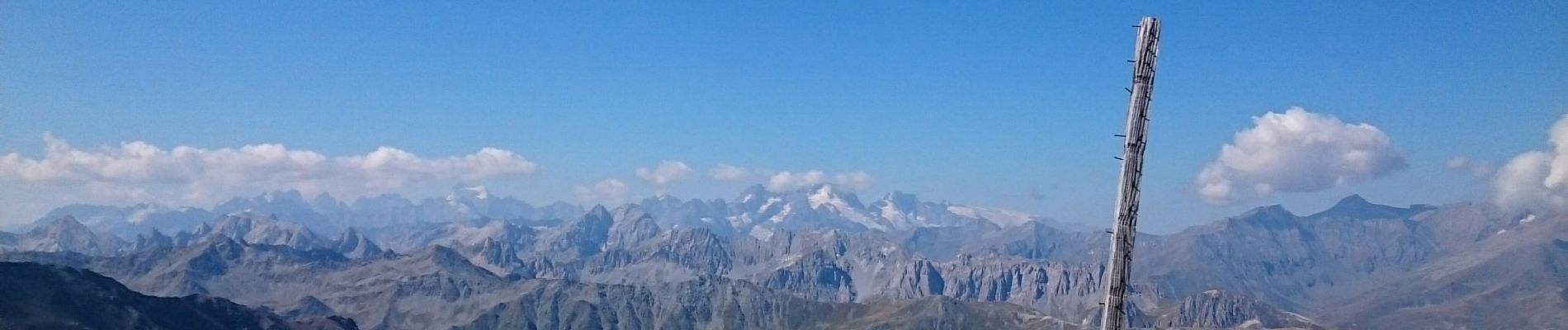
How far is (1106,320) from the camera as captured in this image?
49.6 ft

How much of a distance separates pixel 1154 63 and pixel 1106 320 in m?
3.43

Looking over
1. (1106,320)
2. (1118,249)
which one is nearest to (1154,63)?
(1118,249)

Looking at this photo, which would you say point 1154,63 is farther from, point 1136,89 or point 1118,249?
point 1118,249

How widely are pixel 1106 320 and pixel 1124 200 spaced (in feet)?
5.24

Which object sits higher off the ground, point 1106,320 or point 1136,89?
point 1136,89

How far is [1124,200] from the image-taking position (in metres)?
15.0

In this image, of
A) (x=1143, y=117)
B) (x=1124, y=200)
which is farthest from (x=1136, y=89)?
(x=1124, y=200)

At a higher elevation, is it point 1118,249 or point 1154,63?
point 1154,63

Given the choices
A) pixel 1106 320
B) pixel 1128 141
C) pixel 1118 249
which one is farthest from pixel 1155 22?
pixel 1106 320

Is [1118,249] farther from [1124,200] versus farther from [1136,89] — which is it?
[1136,89]

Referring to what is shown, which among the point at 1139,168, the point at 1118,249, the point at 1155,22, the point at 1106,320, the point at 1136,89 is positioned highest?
the point at 1155,22

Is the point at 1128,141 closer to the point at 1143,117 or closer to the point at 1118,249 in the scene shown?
the point at 1143,117

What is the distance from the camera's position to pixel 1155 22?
15.0 m

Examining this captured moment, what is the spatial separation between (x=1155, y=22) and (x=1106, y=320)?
397cm
